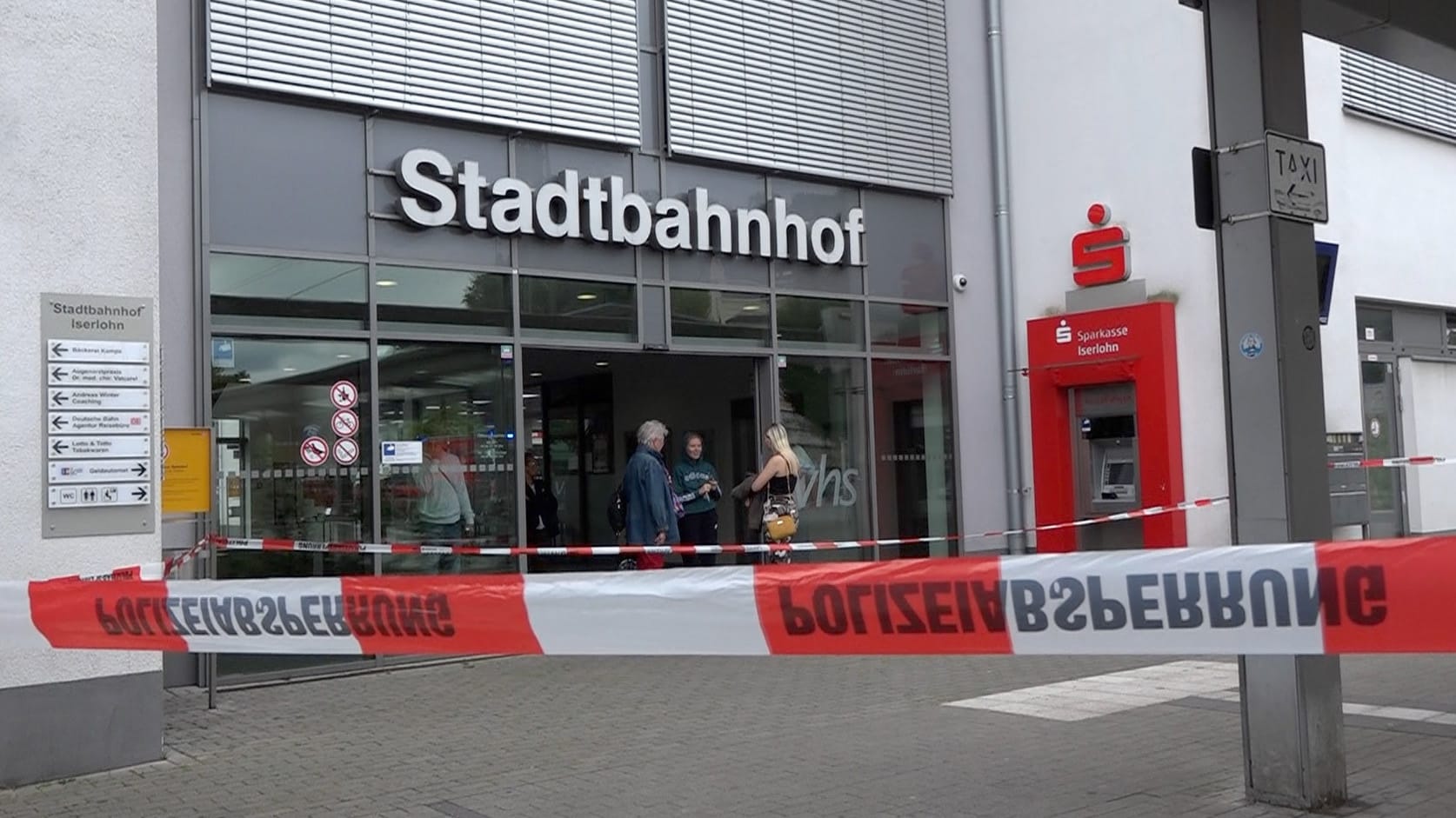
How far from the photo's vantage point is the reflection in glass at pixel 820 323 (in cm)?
1384

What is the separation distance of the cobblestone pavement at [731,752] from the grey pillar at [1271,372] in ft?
0.92

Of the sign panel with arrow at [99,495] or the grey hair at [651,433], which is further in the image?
the grey hair at [651,433]

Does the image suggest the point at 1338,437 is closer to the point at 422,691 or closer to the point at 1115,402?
the point at 1115,402

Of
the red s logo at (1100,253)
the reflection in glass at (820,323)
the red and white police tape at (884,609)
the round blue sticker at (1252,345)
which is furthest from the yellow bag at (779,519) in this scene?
the red and white police tape at (884,609)

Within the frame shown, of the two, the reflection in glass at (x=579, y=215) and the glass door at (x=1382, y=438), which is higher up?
the reflection in glass at (x=579, y=215)

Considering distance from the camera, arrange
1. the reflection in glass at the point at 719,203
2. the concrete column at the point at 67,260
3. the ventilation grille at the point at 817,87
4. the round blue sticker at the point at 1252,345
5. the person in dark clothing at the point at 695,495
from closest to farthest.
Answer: the round blue sticker at the point at 1252,345
the concrete column at the point at 67,260
the person in dark clothing at the point at 695,495
the reflection in glass at the point at 719,203
the ventilation grille at the point at 817,87

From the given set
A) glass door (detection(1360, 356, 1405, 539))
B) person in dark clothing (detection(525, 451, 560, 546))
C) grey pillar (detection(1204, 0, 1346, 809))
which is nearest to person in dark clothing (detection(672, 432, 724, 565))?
person in dark clothing (detection(525, 451, 560, 546))

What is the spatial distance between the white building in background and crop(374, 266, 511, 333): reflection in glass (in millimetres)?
6163

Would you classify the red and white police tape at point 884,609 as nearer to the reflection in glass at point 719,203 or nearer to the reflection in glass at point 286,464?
the reflection in glass at point 286,464

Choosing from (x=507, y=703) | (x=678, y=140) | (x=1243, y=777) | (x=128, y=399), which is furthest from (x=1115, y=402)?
(x=128, y=399)

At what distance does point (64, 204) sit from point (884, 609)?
5.17 metres

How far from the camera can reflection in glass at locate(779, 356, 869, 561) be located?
1403 cm

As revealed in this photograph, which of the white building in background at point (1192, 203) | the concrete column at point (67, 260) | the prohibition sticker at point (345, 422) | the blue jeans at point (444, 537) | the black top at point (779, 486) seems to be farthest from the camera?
the white building in background at point (1192, 203)

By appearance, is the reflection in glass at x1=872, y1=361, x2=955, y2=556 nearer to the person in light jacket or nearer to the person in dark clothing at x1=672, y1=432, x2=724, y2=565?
the person in dark clothing at x1=672, y1=432, x2=724, y2=565
